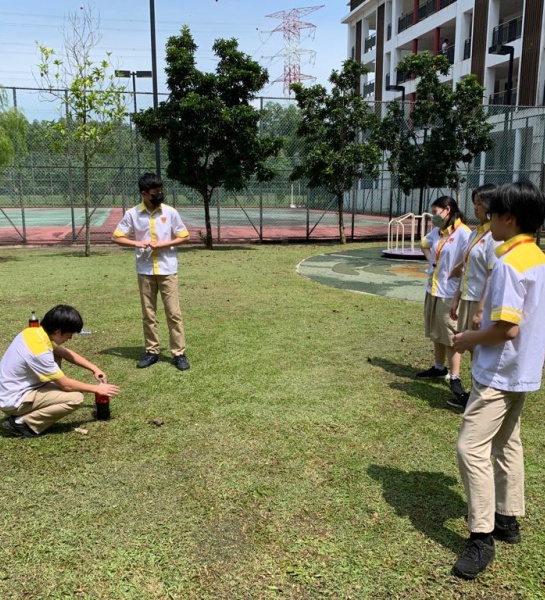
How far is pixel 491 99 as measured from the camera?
28312mm

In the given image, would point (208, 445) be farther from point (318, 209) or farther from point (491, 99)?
point (491, 99)

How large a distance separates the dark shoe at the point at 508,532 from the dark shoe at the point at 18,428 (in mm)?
3018

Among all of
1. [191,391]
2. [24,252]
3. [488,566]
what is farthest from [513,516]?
[24,252]

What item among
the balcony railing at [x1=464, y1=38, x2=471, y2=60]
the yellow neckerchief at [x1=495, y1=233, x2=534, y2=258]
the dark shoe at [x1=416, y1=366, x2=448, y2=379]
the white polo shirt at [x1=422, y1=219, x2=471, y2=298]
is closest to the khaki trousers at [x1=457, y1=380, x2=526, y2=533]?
the yellow neckerchief at [x1=495, y1=233, x2=534, y2=258]

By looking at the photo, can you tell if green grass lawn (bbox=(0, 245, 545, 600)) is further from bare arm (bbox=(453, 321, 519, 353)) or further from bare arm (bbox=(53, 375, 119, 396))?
bare arm (bbox=(453, 321, 519, 353))

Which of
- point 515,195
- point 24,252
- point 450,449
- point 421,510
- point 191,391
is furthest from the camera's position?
point 24,252

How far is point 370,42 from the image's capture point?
42500 millimetres

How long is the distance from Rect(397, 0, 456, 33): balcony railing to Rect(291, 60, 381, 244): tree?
19188 mm

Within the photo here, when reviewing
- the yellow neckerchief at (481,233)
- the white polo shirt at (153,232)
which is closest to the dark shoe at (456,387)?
the yellow neckerchief at (481,233)

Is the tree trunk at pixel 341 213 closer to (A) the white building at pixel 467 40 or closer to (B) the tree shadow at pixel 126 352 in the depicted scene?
(A) the white building at pixel 467 40

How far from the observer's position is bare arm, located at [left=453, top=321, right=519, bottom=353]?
2395 mm

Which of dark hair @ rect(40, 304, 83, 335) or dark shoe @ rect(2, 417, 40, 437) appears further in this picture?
dark shoe @ rect(2, 417, 40, 437)

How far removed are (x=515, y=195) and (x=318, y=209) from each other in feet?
63.7

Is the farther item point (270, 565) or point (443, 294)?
point (443, 294)
